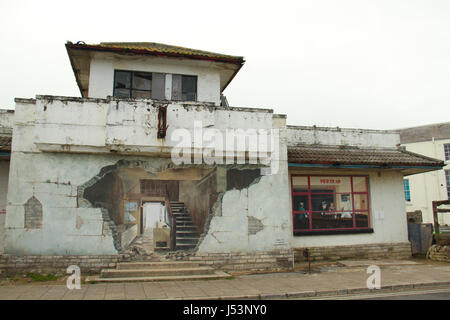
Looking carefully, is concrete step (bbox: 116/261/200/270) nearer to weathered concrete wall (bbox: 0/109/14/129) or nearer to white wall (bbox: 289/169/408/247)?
white wall (bbox: 289/169/408/247)

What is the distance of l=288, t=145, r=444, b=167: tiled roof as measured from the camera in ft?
43.9

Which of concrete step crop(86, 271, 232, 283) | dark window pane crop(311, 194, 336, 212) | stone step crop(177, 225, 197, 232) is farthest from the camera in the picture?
stone step crop(177, 225, 197, 232)

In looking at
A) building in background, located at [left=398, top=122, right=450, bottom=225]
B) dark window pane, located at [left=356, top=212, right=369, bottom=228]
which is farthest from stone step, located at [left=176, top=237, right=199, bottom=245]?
building in background, located at [left=398, top=122, right=450, bottom=225]

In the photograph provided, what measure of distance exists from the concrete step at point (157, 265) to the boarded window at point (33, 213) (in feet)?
8.84

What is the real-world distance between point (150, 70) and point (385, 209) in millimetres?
11103

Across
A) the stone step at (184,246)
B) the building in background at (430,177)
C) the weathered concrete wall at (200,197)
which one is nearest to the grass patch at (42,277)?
the weathered concrete wall at (200,197)

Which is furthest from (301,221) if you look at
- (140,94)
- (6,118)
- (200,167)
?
(6,118)

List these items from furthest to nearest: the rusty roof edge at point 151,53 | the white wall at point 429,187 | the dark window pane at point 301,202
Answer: the white wall at point 429,187
the dark window pane at point 301,202
the rusty roof edge at point 151,53

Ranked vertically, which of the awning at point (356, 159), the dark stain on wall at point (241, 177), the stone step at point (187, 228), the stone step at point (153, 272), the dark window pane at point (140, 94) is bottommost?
the stone step at point (153, 272)

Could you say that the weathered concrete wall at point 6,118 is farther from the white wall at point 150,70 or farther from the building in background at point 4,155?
the white wall at point 150,70

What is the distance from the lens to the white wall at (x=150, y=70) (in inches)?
524

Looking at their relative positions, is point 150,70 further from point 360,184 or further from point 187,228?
point 360,184

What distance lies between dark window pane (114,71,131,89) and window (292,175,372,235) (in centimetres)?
745

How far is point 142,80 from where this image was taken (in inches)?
539
